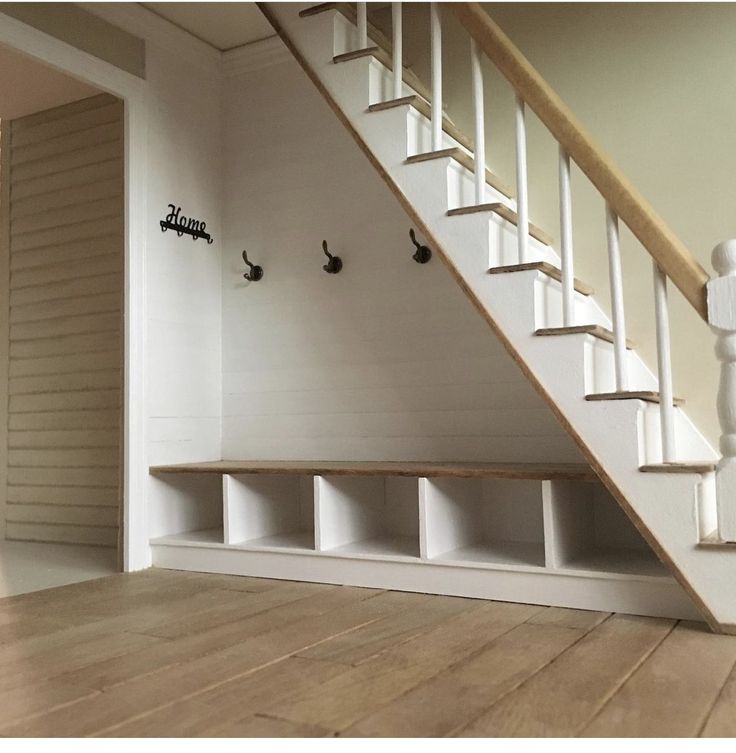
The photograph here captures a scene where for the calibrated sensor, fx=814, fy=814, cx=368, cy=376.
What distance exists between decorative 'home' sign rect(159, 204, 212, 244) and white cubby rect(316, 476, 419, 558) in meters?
1.39

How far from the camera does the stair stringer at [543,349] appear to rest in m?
2.14

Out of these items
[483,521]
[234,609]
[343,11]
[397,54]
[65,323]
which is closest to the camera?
[234,609]

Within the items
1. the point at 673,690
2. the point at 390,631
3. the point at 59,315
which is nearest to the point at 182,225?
the point at 59,315

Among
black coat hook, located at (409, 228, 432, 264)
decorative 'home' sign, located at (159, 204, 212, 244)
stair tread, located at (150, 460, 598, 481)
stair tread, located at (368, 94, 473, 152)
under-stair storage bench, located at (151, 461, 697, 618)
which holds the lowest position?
under-stair storage bench, located at (151, 461, 697, 618)

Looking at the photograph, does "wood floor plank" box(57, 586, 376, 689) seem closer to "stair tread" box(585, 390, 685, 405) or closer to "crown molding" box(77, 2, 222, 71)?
"stair tread" box(585, 390, 685, 405)

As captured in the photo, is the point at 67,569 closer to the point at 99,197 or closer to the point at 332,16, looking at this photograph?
the point at 99,197

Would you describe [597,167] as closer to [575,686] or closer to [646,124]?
[646,124]

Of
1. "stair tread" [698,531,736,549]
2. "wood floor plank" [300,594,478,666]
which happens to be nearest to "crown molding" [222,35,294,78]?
"wood floor plank" [300,594,478,666]

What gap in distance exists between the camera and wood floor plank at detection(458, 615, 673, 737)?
4.92ft

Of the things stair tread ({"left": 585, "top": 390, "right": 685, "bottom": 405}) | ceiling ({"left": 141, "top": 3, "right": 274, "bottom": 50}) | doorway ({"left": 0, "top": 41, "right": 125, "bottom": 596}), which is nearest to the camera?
stair tread ({"left": 585, "top": 390, "right": 685, "bottom": 405})

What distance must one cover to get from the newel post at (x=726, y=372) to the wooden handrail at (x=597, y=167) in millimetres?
34

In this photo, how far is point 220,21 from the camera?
141 inches

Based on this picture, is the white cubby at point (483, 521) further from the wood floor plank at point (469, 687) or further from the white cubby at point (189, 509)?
the white cubby at point (189, 509)

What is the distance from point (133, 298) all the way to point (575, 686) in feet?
7.69
